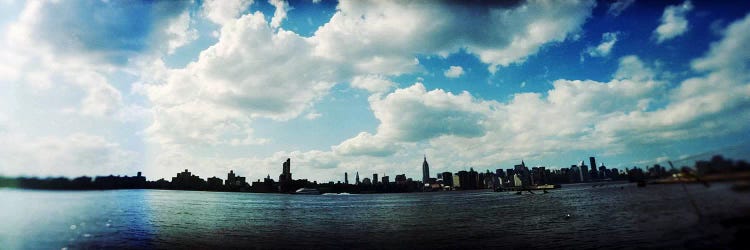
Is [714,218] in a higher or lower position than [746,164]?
lower

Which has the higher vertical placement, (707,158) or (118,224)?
(707,158)

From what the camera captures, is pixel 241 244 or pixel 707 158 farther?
pixel 241 244

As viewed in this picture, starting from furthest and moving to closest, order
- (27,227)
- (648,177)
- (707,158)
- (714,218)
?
1. (27,227)
2. (714,218)
3. (648,177)
4. (707,158)

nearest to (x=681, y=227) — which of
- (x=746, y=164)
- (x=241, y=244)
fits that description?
(x=746, y=164)

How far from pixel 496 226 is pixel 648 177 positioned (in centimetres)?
2151

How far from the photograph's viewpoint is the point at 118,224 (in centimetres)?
6188

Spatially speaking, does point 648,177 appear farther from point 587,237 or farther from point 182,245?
point 182,245

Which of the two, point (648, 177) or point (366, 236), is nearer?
point (648, 177)

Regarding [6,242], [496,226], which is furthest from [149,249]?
[496,226]

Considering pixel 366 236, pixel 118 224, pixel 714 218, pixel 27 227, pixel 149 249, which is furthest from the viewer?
pixel 118 224

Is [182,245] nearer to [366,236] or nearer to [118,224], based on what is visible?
[366,236]

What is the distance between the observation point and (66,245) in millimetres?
40125

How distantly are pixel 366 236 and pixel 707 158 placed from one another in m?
36.2

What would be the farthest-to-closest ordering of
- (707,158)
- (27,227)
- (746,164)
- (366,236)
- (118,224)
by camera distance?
1. (118,224)
2. (27,227)
3. (366,236)
4. (707,158)
5. (746,164)
